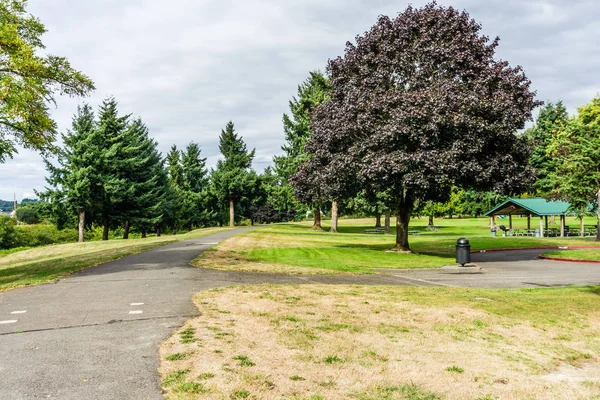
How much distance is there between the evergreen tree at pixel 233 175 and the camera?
6250 centimetres

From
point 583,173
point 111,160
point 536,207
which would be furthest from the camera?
point 536,207

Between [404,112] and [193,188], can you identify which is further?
[193,188]

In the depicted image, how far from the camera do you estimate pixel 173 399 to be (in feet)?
14.4

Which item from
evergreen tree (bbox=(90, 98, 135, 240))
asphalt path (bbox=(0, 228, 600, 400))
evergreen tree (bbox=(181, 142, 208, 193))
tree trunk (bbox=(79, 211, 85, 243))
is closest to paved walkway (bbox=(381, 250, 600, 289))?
asphalt path (bbox=(0, 228, 600, 400))

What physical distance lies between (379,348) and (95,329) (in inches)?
174

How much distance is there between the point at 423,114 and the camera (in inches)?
800

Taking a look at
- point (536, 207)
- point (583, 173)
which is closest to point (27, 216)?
point (536, 207)

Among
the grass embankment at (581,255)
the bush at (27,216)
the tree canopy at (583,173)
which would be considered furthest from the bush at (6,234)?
the tree canopy at (583,173)

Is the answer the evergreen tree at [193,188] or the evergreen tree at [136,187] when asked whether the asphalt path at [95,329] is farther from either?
the evergreen tree at [193,188]

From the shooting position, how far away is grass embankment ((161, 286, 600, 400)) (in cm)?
499

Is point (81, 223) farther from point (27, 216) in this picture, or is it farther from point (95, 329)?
point (27, 216)

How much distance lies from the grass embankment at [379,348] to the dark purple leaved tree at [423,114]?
11.5 metres

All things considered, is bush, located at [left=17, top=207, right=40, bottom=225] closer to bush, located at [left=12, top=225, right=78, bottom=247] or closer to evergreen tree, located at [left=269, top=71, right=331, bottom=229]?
bush, located at [left=12, top=225, right=78, bottom=247]

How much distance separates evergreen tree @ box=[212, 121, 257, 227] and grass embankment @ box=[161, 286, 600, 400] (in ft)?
→ 173
